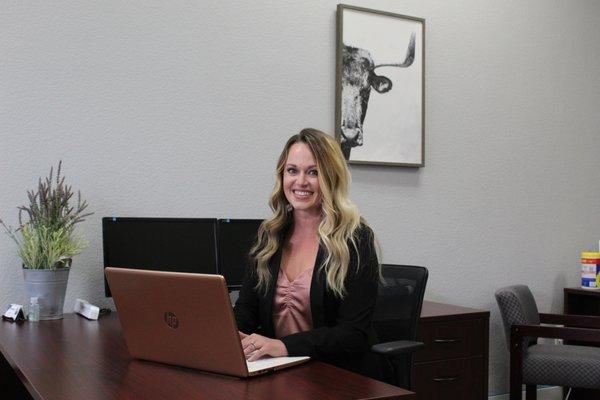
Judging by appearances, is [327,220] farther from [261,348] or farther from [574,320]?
[574,320]

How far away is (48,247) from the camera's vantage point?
2.33m

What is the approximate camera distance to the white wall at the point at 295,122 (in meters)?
2.57

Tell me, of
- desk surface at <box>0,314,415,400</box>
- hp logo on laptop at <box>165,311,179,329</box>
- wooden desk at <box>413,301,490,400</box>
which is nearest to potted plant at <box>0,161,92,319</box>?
desk surface at <box>0,314,415,400</box>

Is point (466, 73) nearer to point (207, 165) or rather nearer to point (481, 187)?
point (481, 187)

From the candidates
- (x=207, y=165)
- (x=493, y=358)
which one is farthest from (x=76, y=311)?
(x=493, y=358)

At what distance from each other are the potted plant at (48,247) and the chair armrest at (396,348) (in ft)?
3.77

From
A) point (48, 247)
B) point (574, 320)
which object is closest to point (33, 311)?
point (48, 247)

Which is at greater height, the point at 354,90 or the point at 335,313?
the point at 354,90

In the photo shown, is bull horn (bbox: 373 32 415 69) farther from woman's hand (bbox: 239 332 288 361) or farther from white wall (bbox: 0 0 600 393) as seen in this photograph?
woman's hand (bbox: 239 332 288 361)

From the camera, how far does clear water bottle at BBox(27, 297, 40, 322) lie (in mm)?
2281

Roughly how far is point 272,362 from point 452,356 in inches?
60.0

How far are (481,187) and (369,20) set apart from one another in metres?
1.12

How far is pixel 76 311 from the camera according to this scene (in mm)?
2482

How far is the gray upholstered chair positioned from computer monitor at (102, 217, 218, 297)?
4.67 ft
